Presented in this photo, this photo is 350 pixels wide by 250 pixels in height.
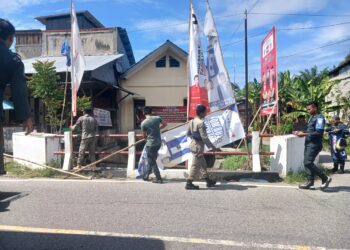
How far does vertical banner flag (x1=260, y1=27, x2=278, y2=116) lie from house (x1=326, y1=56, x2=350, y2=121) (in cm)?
898

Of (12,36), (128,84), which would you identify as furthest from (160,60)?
(12,36)

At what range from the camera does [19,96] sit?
3502 mm

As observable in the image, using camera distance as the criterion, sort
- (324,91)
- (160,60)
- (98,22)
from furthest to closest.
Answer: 1. (98,22)
2. (160,60)
3. (324,91)

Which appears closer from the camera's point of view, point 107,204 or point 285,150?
→ point 107,204

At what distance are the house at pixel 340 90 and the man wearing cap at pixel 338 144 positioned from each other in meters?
8.13

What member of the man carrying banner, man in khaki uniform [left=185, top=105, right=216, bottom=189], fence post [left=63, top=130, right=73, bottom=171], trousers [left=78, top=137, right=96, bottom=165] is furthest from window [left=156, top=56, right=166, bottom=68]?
man in khaki uniform [left=185, top=105, right=216, bottom=189]

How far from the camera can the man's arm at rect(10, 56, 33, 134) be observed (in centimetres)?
348

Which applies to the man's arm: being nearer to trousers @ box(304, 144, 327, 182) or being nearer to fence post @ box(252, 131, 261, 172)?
trousers @ box(304, 144, 327, 182)

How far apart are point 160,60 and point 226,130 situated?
13.4 metres

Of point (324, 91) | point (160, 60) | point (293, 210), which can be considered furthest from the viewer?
point (160, 60)

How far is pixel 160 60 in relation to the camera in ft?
70.7

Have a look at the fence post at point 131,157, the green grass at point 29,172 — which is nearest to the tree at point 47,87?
the green grass at point 29,172

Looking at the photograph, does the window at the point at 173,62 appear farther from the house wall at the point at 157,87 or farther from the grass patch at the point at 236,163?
the grass patch at the point at 236,163

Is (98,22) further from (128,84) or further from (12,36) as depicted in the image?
(12,36)
